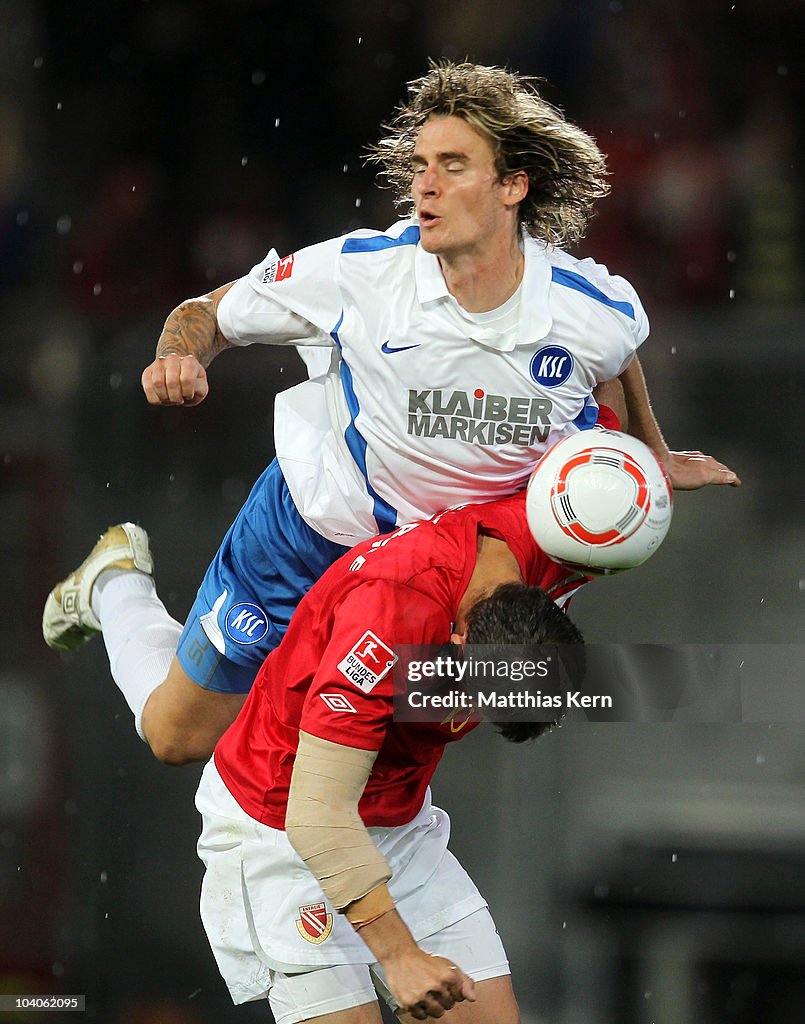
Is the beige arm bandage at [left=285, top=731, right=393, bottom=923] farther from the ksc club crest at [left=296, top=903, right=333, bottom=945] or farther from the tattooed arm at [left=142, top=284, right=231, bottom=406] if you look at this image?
the tattooed arm at [left=142, top=284, right=231, bottom=406]

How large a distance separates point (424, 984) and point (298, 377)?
2434mm

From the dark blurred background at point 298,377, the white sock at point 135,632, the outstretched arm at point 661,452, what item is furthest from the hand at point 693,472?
the dark blurred background at point 298,377

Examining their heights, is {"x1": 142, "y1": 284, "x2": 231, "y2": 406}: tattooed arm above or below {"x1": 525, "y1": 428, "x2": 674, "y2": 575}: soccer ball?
above

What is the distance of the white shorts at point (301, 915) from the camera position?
6.83 feet

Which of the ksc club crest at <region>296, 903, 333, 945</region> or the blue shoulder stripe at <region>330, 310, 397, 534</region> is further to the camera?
the blue shoulder stripe at <region>330, 310, 397, 534</region>

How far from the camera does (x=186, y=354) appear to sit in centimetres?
219

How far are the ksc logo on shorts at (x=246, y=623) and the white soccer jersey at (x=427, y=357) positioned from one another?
0.34 meters

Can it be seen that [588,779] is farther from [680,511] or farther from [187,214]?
[187,214]

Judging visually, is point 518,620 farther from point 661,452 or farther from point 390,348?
point 661,452

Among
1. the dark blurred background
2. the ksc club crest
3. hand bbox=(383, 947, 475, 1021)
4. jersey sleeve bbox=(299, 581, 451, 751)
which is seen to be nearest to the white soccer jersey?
jersey sleeve bbox=(299, 581, 451, 751)

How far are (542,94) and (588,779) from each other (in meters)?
2.01

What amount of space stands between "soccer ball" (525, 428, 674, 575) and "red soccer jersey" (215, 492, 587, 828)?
66mm

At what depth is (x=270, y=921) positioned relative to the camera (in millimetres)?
2098

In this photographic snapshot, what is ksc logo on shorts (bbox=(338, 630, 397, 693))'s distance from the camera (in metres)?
1.83
